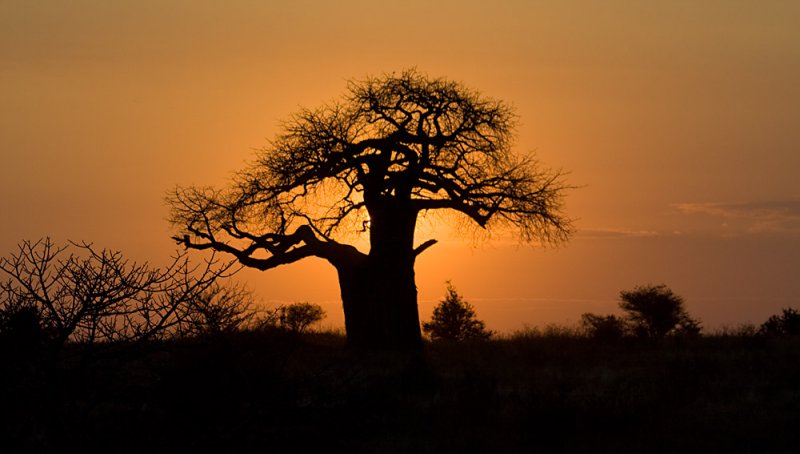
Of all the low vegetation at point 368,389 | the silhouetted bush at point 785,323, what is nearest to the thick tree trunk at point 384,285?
the low vegetation at point 368,389

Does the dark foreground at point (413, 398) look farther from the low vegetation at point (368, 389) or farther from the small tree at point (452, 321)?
the small tree at point (452, 321)

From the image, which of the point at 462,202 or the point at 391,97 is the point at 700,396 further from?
the point at 391,97

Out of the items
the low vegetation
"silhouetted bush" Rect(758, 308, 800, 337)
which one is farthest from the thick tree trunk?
"silhouetted bush" Rect(758, 308, 800, 337)

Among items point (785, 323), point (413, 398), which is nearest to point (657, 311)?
point (785, 323)

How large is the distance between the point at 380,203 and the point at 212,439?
17.9m

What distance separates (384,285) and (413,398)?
8672 mm

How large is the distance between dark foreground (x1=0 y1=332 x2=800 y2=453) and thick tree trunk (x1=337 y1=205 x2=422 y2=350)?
1107 millimetres

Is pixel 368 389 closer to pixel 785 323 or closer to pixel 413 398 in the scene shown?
pixel 413 398

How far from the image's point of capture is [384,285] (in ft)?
83.1

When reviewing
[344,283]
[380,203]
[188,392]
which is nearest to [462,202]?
[380,203]

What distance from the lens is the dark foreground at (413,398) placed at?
7.61 m

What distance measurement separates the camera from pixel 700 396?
1592 centimetres

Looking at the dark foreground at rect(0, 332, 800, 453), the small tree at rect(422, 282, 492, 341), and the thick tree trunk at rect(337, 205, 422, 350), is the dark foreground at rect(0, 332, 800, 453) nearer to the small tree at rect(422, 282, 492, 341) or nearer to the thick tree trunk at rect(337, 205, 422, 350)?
the thick tree trunk at rect(337, 205, 422, 350)

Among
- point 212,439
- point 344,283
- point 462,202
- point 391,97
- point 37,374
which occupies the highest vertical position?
point 391,97
